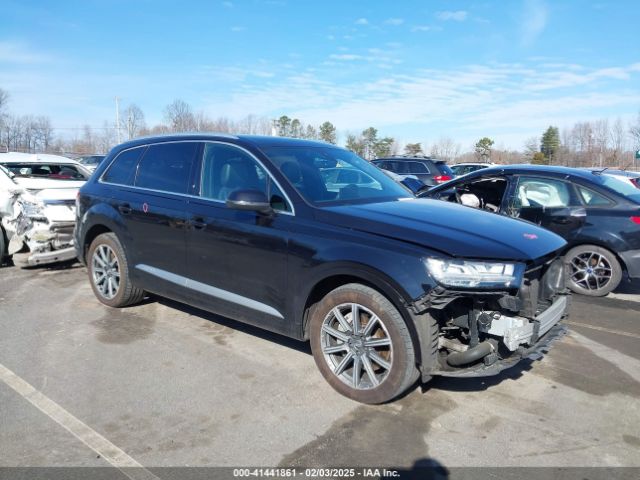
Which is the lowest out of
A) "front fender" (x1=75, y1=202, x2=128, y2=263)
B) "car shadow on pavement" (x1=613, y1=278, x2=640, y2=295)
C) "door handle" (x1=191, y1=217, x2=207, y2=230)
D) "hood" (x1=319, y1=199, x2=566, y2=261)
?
"car shadow on pavement" (x1=613, y1=278, x2=640, y2=295)

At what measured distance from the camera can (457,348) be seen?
333cm

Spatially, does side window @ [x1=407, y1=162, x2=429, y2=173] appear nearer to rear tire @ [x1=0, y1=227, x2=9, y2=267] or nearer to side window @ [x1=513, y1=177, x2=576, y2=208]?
side window @ [x1=513, y1=177, x2=576, y2=208]

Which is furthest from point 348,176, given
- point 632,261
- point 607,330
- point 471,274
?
point 632,261

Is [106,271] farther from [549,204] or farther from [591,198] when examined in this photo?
[591,198]

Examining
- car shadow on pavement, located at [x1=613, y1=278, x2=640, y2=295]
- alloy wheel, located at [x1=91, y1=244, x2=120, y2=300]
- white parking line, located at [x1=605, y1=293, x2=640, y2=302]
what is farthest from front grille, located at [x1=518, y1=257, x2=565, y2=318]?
alloy wheel, located at [x1=91, y1=244, x2=120, y2=300]

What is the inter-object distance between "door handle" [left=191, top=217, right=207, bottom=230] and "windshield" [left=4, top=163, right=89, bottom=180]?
508 centimetres

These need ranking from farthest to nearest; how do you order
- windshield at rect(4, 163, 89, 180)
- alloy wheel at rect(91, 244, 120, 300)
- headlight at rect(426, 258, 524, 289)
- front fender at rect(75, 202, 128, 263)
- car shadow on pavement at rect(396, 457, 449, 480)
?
windshield at rect(4, 163, 89, 180), alloy wheel at rect(91, 244, 120, 300), front fender at rect(75, 202, 128, 263), headlight at rect(426, 258, 524, 289), car shadow on pavement at rect(396, 457, 449, 480)

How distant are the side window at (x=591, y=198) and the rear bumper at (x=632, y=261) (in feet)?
2.22

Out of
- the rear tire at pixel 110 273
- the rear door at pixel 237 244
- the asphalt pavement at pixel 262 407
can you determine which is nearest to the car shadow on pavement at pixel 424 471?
the asphalt pavement at pixel 262 407

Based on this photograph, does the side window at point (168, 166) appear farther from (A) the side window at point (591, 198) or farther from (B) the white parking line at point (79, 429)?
(A) the side window at point (591, 198)

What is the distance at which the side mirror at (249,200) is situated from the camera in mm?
3738

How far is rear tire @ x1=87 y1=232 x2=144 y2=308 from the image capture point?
5305 millimetres

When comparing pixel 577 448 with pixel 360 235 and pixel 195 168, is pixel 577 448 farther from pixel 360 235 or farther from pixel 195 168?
pixel 195 168

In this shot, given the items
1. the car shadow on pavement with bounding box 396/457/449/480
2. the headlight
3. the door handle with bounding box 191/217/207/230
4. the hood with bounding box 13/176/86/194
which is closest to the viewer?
the car shadow on pavement with bounding box 396/457/449/480
